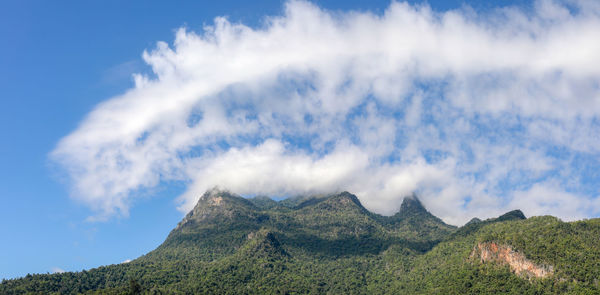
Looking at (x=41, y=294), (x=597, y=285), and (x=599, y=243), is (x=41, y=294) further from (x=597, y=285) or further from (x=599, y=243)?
(x=599, y=243)

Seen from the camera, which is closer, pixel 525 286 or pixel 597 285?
pixel 597 285

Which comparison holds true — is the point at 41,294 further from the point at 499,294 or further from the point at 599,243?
the point at 599,243

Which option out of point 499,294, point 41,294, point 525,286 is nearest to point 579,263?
point 525,286

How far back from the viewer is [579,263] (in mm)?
188375

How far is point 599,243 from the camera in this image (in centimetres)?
19725

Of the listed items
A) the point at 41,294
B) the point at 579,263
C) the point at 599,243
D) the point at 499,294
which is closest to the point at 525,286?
the point at 499,294

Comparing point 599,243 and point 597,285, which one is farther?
point 599,243

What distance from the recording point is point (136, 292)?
19738 cm

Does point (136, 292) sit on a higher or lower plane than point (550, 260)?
higher

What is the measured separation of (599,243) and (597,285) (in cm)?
2830

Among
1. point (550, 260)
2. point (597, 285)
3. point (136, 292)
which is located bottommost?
point (597, 285)

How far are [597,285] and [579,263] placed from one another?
1262 cm

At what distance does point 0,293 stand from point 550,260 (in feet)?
862

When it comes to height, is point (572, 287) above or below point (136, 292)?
below
